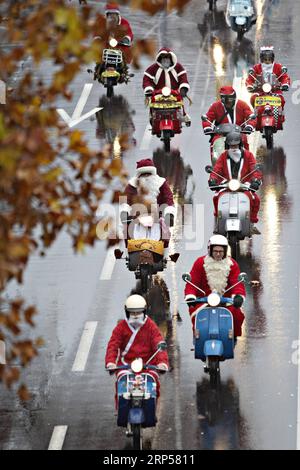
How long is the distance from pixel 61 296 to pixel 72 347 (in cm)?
225

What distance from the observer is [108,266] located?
82.3 feet

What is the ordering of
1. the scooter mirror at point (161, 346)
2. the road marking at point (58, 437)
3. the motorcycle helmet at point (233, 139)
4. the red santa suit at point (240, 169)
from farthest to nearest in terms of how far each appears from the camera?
the red santa suit at point (240, 169) → the motorcycle helmet at point (233, 139) → the road marking at point (58, 437) → the scooter mirror at point (161, 346)

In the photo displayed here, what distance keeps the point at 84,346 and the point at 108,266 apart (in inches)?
141

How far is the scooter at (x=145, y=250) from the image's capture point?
23.3 m

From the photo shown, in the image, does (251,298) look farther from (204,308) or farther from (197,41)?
(197,41)

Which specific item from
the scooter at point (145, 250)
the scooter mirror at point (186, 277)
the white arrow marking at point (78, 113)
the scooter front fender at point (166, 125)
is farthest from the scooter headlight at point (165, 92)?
the scooter mirror at point (186, 277)

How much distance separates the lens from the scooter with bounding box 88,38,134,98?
3528 centimetres

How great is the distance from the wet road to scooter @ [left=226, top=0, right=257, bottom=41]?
238 inches

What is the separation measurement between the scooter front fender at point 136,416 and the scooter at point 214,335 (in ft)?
6.22

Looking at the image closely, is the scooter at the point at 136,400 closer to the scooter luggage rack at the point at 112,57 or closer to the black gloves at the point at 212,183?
the black gloves at the point at 212,183

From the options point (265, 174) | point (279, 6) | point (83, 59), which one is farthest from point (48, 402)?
point (279, 6)

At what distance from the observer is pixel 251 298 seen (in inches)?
910

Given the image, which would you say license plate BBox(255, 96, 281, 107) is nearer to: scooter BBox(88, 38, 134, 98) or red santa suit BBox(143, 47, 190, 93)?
red santa suit BBox(143, 47, 190, 93)

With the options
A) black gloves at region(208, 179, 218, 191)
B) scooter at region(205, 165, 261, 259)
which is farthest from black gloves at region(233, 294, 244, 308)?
black gloves at region(208, 179, 218, 191)
